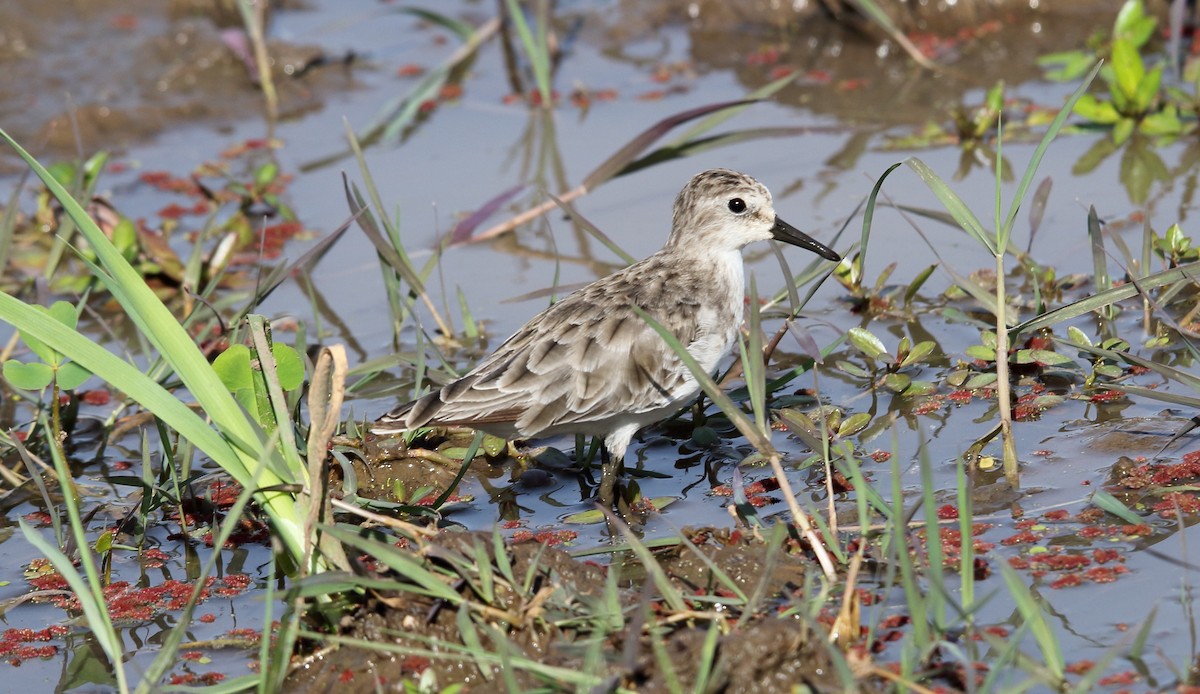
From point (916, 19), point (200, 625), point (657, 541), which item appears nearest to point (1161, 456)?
point (657, 541)

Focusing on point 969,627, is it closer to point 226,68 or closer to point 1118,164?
point 1118,164

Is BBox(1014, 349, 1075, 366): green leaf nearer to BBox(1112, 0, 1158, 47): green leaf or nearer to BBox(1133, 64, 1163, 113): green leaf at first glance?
BBox(1133, 64, 1163, 113): green leaf

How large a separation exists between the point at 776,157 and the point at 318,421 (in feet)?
17.5

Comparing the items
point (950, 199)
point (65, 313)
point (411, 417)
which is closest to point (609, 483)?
point (411, 417)

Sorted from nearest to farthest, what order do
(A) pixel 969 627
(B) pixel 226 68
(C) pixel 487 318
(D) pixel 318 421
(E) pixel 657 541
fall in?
(A) pixel 969 627
(D) pixel 318 421
(E) pixel 657 541
(C) pixel 487 318
(B) pixel 226 68

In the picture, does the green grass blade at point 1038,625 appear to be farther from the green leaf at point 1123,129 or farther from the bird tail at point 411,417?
the green leaf at point 1123,129

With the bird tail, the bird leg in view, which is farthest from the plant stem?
the bird tail

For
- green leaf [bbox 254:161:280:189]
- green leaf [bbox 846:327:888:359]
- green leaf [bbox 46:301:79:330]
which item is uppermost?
green leaf [bbox 254:161:280:189]

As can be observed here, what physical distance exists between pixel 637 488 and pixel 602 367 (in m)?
0.50

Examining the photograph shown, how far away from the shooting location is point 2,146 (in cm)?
997

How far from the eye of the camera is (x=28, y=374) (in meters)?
5.07

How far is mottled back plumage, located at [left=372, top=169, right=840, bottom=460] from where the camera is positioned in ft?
17.1

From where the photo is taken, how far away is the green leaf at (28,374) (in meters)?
5.04

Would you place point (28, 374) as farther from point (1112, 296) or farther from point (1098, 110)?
point (1098, 110)
